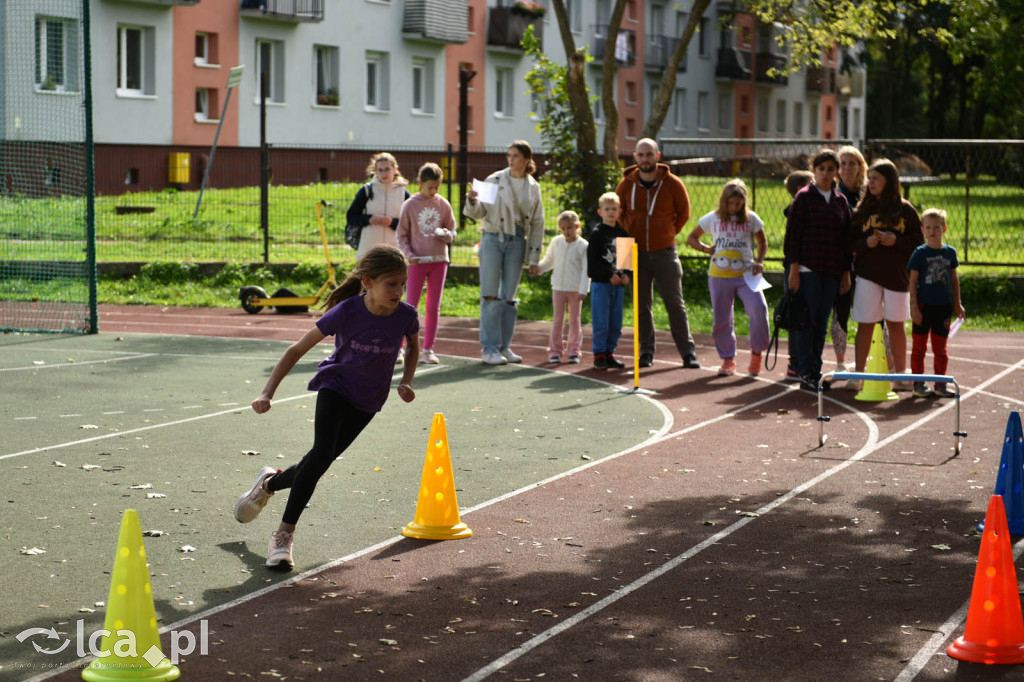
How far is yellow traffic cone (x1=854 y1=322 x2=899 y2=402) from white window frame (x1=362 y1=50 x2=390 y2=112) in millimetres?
30609

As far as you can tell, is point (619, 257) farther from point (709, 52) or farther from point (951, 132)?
point (951, 132)

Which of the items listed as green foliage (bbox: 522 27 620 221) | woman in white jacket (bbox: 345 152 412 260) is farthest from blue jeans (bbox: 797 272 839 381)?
green foliage (bbox: 522 27 620 221)

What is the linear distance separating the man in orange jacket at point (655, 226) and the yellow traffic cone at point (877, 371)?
2163 millimetres

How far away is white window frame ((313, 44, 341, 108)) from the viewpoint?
127 feet

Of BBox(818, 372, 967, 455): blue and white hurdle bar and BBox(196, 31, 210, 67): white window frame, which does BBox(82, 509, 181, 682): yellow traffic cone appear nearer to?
BBox(818, 372, 967, 455): blue and white hurdle bar

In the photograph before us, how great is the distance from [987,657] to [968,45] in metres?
25.0

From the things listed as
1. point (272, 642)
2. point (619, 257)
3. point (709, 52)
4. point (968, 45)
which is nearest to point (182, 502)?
point (272, 642)

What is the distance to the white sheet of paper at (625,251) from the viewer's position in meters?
12.2

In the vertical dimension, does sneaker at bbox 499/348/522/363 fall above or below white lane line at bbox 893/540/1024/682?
above

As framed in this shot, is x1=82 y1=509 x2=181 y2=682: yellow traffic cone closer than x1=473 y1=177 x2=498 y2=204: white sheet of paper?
Yes

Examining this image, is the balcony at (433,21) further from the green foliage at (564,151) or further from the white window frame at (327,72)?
the green foliage at (564,151)

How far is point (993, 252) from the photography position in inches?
766

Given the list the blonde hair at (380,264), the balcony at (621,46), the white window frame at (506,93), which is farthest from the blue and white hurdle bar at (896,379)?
the balcony at (621,46)

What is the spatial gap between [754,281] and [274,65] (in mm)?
27487
